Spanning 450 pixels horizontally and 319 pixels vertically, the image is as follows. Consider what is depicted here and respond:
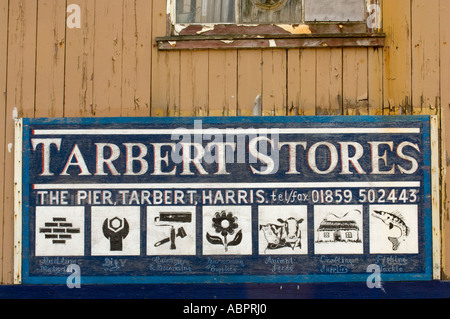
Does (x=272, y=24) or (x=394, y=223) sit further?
(x=272, y=24)

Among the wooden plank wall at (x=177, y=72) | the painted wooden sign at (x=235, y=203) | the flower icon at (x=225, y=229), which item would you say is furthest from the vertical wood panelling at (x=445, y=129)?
the flower icon at (x=225, y=229)

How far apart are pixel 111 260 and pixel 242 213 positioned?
3.67 ft

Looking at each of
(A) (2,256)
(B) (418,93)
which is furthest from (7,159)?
(B) (418,93)

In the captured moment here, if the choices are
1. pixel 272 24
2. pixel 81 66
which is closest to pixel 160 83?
pixel 81 66

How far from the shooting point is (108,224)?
3.89 meters

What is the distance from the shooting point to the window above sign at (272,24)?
3918 mm

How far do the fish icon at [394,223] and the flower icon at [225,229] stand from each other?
1.12 metres

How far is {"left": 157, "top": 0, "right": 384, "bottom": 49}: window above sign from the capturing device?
392 cm

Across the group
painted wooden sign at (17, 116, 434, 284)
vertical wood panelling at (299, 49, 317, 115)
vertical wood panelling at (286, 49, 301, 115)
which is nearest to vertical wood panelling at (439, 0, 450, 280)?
painted wooden sign at (17, 116, 434, 284)

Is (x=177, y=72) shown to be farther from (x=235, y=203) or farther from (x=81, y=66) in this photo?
(x=235, y=203)

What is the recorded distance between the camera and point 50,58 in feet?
13.0

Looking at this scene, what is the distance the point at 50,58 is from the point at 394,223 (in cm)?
309

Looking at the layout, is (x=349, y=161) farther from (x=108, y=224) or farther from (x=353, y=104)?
(x=108, y=224)

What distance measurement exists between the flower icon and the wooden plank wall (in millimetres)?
842
